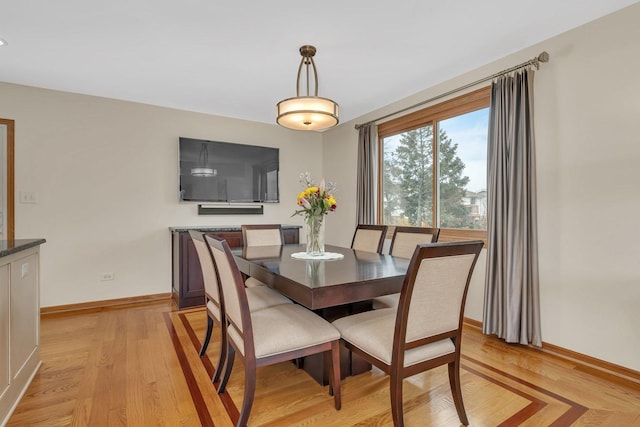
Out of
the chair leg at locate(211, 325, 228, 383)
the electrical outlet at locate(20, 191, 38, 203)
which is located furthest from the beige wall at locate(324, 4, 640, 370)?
the electrical outlet at locate(20, 191, 38, 203)

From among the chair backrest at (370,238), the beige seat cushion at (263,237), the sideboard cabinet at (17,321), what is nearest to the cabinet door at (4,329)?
the sideboard cabinet at (17,321)

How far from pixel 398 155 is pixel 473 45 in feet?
5.28

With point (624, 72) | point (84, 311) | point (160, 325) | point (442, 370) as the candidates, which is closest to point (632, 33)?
point (624, 72)

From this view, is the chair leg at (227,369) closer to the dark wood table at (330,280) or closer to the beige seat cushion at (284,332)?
the beige seat cushion at (284,332)

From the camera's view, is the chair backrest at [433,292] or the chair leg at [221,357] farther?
the chair leg at [221,357]

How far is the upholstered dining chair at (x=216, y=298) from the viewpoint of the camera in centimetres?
203

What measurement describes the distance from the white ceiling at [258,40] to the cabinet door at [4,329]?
173 centimetres

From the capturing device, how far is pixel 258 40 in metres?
2.57

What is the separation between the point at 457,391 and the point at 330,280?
89 cm

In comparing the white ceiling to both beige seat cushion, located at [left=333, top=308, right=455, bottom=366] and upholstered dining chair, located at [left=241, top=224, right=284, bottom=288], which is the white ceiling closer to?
upholstered dining chair, located at [left=241, top=224, right=284, bottom=288]

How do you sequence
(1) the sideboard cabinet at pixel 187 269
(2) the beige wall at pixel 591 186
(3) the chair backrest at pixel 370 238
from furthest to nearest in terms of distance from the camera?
1. (1) the sideboard cabinet at pixel 187 269
2. (3) the chair backrest at pixel 370 238
3. (2) the beige wall at pixel 591 186

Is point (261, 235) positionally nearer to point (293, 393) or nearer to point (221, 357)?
point (221, 357)

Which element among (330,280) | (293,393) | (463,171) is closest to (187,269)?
(293,393)

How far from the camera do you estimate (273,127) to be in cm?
489
